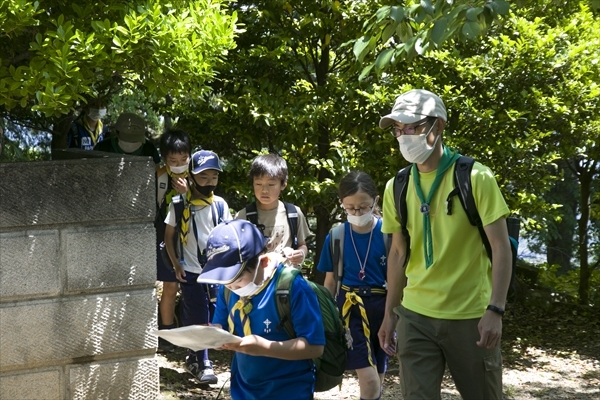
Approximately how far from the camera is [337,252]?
5461mm

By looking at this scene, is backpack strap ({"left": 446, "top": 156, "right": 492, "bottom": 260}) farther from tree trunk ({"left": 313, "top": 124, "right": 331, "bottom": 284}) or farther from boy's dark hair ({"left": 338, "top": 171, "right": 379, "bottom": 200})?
tree trunk ({"left": 313, "top": 124, "right": 331, "bottom": 284})

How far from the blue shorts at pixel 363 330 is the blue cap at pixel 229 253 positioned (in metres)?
1.98

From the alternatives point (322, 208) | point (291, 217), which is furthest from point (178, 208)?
point (322, 208)

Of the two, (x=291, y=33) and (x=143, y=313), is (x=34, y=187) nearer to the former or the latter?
(x=143, y=313)

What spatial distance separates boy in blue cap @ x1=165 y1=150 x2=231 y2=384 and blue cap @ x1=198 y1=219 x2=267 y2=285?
272 centimetres

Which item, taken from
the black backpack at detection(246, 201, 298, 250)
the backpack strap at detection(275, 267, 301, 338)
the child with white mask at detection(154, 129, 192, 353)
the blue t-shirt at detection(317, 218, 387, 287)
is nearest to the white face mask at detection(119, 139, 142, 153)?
the child with white mask at detection(154, 129, 192, 353)

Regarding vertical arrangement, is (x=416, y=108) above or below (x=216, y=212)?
above

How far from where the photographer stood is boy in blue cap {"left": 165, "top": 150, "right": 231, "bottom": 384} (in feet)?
20.6

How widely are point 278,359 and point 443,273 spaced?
91 cm

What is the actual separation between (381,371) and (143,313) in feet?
5.01

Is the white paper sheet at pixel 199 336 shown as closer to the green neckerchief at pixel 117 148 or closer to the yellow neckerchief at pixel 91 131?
the green neckerchief at pixel 117 148

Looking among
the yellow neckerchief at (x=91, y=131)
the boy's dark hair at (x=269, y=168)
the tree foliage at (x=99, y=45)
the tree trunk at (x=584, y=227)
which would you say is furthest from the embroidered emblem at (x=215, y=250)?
the tree trunk at (x=584, y=227)

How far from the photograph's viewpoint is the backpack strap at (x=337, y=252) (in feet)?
17.9

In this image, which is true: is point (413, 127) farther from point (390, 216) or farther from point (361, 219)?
point (361, 219)
